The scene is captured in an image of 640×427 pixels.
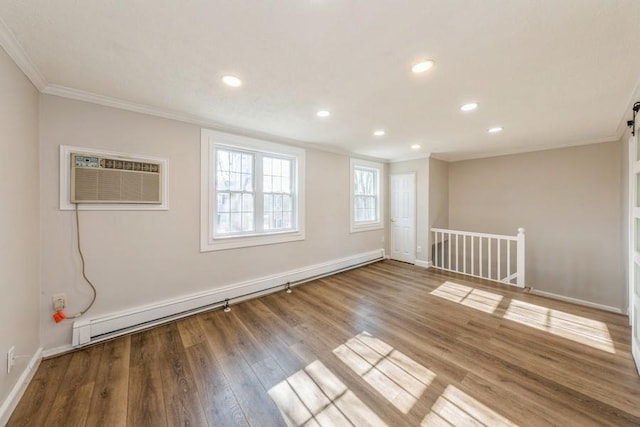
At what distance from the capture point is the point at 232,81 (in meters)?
1.96

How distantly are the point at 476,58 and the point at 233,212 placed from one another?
302 centimetres

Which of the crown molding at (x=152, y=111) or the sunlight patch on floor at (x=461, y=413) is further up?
the crown molding at (x=152, y=111)

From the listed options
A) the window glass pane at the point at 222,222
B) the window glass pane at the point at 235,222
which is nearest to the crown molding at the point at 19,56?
the window glass pane at the point at 222,222

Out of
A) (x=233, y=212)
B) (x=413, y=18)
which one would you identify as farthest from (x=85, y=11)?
(x=233, y=212)

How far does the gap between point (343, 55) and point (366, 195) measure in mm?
3785

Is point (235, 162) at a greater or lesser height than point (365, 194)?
greater

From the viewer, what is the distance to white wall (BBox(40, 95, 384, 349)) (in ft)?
6.79

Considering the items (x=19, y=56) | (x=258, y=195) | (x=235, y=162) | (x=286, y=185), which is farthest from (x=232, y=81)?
(x=286, y=185)

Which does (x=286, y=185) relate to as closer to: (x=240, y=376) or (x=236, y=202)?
(x=236, y=202)

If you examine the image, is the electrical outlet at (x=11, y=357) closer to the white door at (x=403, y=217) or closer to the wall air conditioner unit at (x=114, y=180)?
the wall air conditioner unit at (x=114, y=180)

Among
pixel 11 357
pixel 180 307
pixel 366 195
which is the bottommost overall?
pixel 180 307

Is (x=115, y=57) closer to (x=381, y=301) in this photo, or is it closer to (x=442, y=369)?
(x=442, y=369)

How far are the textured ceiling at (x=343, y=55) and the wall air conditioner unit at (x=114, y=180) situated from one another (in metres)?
0.61

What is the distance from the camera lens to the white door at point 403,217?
16.7 feet
